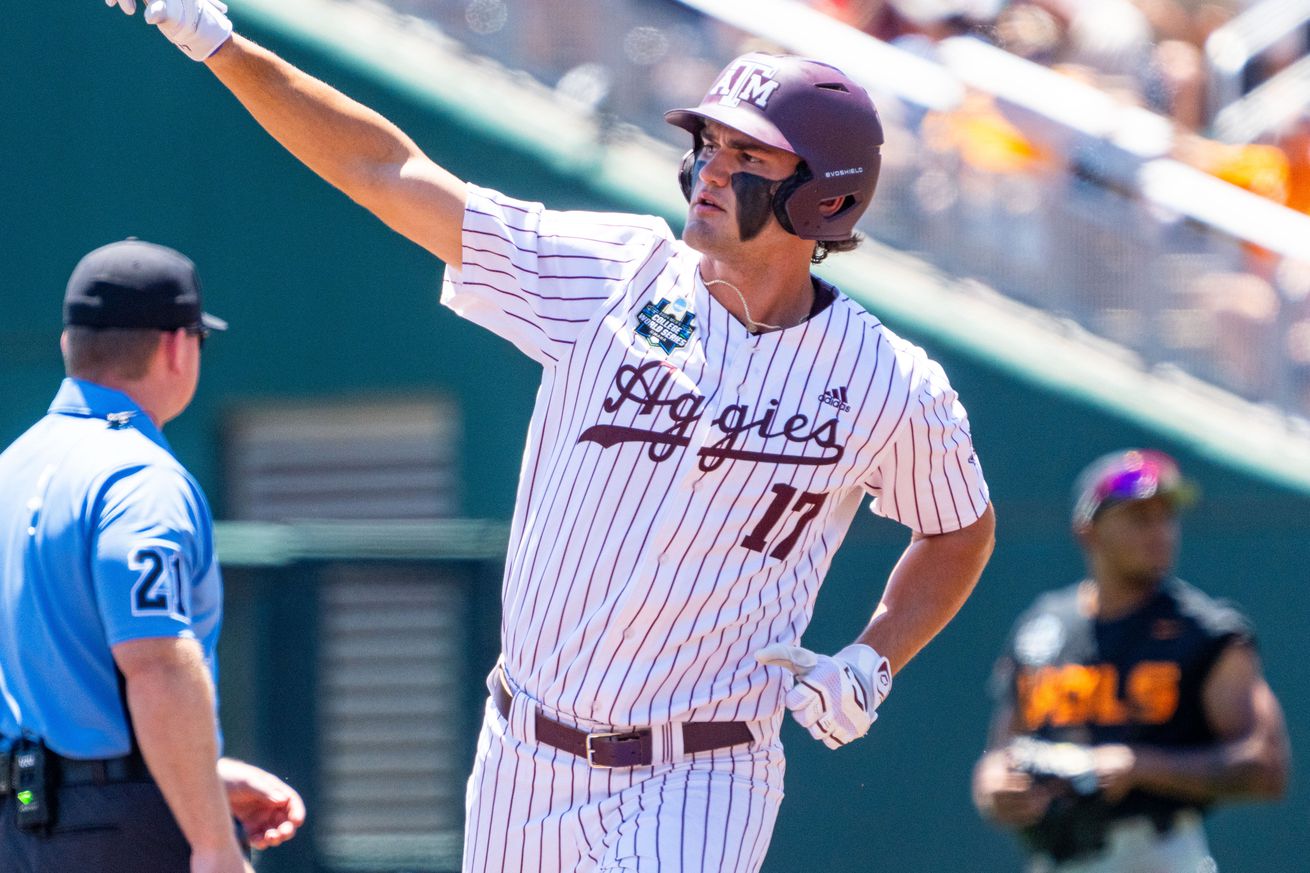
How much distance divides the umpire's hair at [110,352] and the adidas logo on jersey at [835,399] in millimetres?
1652

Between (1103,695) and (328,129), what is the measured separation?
327cm

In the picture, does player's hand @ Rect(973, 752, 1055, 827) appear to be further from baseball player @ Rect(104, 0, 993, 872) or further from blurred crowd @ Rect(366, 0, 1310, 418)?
blurred crowd @ Rect(366, 0, 1310, 418)

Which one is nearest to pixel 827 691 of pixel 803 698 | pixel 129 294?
pixel 803 698

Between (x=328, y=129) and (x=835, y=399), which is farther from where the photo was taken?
(x=835, y=399)

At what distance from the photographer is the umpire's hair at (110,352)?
4320 mm

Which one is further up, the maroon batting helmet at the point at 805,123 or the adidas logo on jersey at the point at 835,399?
the maroon batting helmet at the point at 805,123

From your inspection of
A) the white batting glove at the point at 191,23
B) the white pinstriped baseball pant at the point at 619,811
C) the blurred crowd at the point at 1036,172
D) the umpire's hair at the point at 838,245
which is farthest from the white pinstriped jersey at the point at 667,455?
the blurred crowd at the point at 1036,172

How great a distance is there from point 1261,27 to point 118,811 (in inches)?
297

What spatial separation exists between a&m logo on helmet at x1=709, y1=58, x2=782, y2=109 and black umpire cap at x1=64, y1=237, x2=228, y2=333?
4.63 feet

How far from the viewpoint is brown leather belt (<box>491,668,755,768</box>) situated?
3.73 m

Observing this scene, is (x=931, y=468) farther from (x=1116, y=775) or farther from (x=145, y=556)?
(x=1116, y=775)

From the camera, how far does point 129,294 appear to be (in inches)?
170

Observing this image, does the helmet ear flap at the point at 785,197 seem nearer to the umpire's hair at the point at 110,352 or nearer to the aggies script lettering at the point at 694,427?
the aggies script lettering at the point at 694,427

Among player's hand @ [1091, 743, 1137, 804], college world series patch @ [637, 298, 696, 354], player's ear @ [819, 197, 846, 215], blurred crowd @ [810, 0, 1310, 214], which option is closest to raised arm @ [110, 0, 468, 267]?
college world series patch @ [637, 298, 696, 354]
